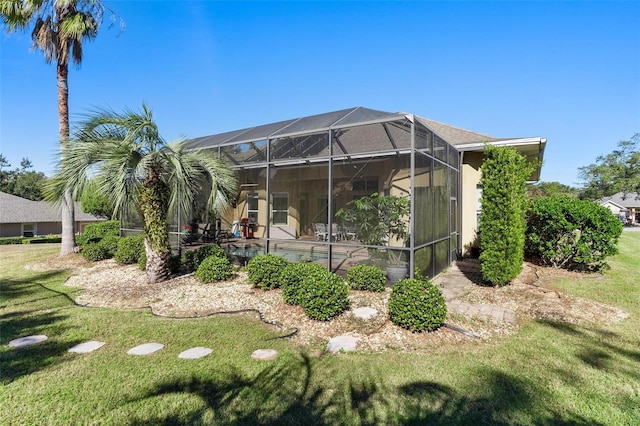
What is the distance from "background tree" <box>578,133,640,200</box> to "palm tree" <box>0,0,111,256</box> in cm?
5030

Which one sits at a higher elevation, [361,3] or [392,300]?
[361,3]

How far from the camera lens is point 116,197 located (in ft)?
20.0

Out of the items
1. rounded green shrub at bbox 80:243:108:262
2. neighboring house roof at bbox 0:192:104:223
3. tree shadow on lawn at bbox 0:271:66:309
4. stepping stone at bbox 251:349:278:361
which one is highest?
neighboring house roof at bbox 0:192:104:223

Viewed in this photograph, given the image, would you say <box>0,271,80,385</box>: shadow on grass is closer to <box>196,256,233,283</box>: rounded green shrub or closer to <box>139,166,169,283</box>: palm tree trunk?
<box>139,166,169,283</box>: palm tree trunk

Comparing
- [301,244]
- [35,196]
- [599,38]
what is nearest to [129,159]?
[301,244]

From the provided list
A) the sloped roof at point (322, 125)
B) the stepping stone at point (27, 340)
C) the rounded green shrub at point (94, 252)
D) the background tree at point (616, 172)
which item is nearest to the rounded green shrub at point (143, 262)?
the rounded green shrub at point (94, 252)

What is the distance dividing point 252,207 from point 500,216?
8.08 meters

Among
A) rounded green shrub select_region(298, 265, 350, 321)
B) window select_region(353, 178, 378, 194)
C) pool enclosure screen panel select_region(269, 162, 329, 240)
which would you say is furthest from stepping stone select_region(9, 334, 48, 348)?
window select_region(353, 178, 378, 194)

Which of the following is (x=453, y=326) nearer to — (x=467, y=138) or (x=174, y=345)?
(x=174, y=345)

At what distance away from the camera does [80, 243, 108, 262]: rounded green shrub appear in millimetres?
10367

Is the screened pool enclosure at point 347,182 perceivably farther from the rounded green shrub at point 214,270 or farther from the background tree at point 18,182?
the background tree at point 18,182

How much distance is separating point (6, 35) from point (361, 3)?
1178 centimetres

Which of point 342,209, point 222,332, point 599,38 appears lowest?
point 222,332

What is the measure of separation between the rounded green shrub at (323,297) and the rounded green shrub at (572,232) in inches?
258
